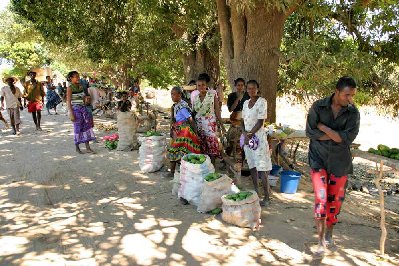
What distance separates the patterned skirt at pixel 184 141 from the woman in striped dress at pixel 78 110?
2.78m

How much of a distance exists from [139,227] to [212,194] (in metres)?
1.03

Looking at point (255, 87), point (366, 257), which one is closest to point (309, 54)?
point (255, 87)

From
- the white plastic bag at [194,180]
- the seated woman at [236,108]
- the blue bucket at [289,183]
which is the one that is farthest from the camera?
the seated woman at [236,108]

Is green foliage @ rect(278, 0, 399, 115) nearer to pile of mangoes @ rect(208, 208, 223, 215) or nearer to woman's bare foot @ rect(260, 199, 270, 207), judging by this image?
woman's bare foot @ rect(260, 199, 270, 207)

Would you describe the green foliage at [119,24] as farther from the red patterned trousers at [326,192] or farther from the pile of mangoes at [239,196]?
the red patterned trousers at [326,192]

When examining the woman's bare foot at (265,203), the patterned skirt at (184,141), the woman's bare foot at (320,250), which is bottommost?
the woman's bare foot at (320,250)

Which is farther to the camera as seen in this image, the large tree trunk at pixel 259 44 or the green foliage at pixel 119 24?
the green foliage at pixel 119 24

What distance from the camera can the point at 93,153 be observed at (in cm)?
848

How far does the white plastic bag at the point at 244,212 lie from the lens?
456 cm

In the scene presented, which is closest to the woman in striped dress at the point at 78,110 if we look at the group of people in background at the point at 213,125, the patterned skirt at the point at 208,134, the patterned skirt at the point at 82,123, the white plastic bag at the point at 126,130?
the patterned skirt at the point at 82,123

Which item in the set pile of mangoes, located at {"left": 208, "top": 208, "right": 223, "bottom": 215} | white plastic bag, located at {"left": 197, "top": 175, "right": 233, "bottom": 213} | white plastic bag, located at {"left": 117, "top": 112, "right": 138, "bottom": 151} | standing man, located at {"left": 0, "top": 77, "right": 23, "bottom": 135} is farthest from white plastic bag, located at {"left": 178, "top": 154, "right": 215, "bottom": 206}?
standing man, located at {"left": 0, "top": 77, "right": 23, "bottom": 135}

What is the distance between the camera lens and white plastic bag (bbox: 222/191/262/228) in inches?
180

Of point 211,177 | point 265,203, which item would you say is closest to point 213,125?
point 211,177

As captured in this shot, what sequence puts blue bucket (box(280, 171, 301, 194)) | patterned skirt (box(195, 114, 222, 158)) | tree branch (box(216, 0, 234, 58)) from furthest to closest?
1. tree branch (box(216, 0, 234, 58))
2. patterned skirt (box(195, 114, 222, 158))
3. blue bucket (box(280, 171, 301, 194))
